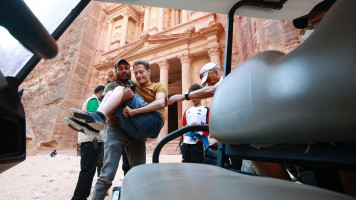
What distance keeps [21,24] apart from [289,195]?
0.86m

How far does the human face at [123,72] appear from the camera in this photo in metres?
2.04

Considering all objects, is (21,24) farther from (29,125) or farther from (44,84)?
(44,84)

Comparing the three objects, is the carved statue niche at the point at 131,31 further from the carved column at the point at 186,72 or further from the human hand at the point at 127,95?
the human hand at the point at 127,95

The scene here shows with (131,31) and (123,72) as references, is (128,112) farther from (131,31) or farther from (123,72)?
(131,31)

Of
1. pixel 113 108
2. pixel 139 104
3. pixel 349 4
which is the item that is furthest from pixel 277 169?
pixel 113 108

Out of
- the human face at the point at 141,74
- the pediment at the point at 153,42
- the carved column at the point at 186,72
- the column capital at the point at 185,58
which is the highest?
the pediment at the point at 153,42

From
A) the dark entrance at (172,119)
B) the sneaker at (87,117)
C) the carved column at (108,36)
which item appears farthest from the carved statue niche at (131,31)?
the sneaker at (87,117)

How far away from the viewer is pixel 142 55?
11805 mm

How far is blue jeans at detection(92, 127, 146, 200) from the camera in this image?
1.59 metres

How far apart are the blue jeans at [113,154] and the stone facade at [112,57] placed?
5.97 m

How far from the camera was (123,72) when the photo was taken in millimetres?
2047

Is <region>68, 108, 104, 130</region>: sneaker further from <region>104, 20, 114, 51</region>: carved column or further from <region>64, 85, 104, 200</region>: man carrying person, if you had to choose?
<region>104, 20, 114, 51</region>: carved column

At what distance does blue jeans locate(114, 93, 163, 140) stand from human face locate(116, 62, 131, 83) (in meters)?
0.41

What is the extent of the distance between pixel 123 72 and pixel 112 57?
41.7 ft
